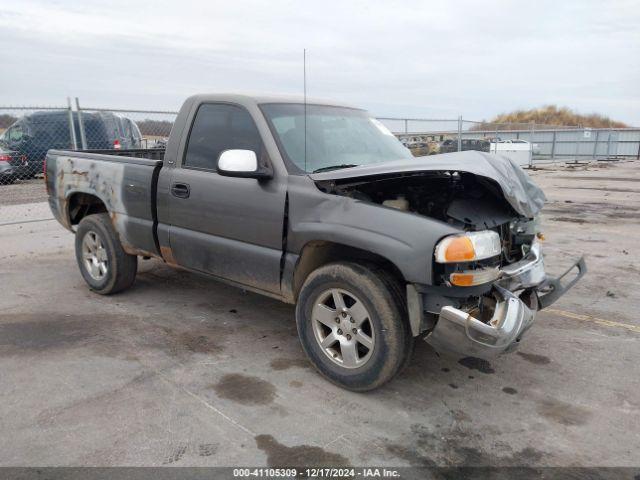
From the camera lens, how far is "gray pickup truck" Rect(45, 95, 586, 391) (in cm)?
298

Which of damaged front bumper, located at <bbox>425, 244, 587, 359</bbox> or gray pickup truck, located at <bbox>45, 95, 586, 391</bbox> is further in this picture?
gray pickup truck, located at <bbox>45, 95, 586, 391</bbox>

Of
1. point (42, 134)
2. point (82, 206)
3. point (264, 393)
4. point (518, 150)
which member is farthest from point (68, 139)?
point (518, 150)

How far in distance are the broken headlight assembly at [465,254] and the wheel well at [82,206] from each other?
3.81m

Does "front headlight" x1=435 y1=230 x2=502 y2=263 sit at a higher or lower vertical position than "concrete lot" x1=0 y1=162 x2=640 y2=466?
higher

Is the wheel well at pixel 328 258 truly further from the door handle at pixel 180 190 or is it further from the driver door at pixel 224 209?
the door handle at pixel 180 190

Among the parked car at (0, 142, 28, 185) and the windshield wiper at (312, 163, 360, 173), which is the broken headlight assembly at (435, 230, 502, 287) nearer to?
the windshield wiper at (312, 163, 360, 173)

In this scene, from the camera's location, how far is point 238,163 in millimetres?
3471

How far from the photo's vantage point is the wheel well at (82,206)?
17.5ft

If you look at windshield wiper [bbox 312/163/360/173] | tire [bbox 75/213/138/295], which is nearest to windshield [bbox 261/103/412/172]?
windshield wiper [bbox 312/163/360/173]

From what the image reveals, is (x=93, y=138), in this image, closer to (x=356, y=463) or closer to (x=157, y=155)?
(x=157, y=155)

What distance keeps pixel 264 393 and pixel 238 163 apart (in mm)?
1538

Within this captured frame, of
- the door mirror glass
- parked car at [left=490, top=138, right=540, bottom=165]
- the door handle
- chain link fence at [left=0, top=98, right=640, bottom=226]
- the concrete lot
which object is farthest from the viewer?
parked car at [left=490, top=138, right=540, bottom=165]

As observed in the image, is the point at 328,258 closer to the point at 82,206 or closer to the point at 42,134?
the point at 82,206

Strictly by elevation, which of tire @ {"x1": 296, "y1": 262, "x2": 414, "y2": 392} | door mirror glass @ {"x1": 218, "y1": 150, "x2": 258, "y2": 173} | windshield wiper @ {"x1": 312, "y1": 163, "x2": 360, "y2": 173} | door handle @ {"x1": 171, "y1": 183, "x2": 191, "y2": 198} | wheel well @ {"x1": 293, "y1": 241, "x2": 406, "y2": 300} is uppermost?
door mirror glass @ {"x1": 218, "y1": 150, "x2": 258, "y2": 173}
